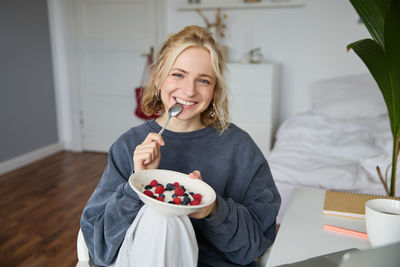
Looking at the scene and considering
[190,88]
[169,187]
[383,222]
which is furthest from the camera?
[190,88]

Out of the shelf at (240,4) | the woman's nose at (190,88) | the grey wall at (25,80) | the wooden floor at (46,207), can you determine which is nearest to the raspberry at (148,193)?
the woman's nose at (190,88)

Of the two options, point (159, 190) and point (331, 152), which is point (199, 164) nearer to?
point (159, 190)

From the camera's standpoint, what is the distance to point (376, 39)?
101 centimetres

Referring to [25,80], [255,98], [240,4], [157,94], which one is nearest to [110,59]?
[25,80]

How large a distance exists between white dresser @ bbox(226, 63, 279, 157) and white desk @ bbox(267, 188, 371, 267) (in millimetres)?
2194

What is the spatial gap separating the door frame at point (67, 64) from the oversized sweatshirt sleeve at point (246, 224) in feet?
9.67

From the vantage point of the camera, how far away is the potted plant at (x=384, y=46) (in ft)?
3.12

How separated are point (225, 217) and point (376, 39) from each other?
606 millimetres

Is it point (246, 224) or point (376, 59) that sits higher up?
point (376, 59)

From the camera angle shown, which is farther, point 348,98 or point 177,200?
point 348,98

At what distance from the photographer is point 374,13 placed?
99cm

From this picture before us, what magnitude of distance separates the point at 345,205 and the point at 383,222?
0.28 m

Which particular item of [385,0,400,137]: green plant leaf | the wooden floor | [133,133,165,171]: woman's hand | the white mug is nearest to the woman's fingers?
[133,133,165,171]: woman's hand

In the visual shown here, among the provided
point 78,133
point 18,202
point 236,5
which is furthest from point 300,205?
point 78,133
